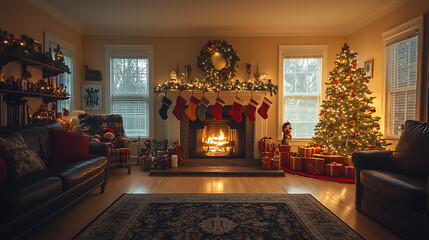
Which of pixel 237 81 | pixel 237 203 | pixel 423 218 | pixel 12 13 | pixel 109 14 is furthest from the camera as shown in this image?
pixel 237 81

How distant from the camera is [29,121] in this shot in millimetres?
3357

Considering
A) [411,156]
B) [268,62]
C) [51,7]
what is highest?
[51,7]

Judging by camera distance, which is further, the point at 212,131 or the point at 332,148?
the point at 212,131

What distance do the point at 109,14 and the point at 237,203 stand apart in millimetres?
3795

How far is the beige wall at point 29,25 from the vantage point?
3.13 meters

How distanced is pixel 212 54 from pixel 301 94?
6.74ft

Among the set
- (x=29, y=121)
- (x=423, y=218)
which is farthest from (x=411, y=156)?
(x=29, y=121)

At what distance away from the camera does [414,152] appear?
222cm

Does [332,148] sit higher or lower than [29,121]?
lower

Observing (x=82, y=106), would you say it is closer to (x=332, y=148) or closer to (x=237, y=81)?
(x=237, y=81)

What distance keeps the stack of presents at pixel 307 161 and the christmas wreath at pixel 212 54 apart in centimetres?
160

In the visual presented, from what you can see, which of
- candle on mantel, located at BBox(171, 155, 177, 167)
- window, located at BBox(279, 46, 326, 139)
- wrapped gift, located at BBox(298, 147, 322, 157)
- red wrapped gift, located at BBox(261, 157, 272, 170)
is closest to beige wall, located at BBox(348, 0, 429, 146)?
window, located at BBox(279, 46, 326, 139)

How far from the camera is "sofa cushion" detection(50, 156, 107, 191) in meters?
2.18

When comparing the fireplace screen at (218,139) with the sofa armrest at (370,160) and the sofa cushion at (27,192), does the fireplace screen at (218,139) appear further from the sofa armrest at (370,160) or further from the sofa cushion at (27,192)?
the sofa cushion at (27,192)
